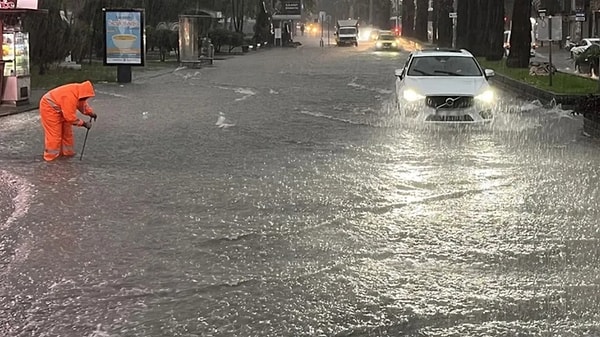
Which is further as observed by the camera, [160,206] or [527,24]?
[527,24]

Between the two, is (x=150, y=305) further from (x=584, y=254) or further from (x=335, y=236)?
(x=584, y=254)

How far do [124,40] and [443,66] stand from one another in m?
16.0

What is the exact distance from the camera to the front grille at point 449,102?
17.3 metres

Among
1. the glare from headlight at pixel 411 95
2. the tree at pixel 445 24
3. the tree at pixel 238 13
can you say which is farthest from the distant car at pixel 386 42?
the glare from headlight at pixel 411 95

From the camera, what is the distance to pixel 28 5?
2114 cm

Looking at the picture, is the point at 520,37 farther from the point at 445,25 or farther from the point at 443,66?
the point at 445,25

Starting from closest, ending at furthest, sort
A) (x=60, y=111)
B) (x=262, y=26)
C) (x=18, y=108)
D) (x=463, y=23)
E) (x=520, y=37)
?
(x=60, y=111), (x=18, y=108), (x=520, y=37), (x=463, y=23), (x=262, y=26)

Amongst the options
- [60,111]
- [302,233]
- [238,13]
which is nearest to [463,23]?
[238,13]

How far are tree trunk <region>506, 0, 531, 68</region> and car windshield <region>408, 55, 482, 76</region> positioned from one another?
1435cm

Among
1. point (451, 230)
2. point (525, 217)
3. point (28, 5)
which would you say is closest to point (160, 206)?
point (451, 230)

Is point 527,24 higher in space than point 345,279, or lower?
higher

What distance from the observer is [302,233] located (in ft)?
28.1

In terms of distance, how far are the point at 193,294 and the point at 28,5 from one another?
16252 mm

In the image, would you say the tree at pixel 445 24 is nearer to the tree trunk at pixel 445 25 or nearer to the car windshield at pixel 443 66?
the tree trunk at pixel 445 25
